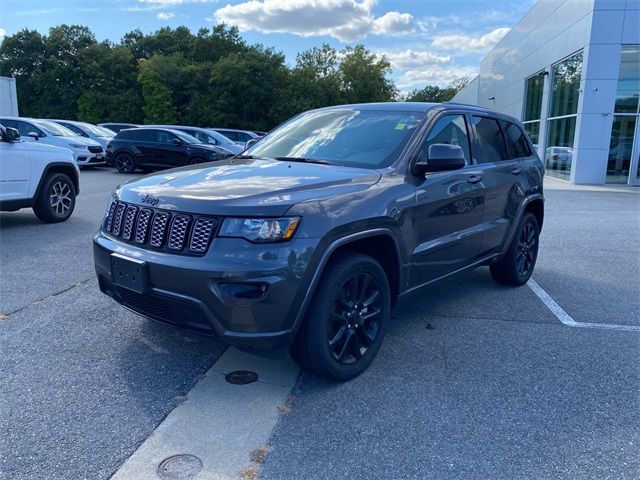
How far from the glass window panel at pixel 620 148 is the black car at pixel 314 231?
15414mm

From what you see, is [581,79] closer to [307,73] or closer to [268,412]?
[268,412]

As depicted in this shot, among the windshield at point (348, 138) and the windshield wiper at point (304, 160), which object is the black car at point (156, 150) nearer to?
the windshield at point (348, 138)

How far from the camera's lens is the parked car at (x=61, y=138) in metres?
15.5

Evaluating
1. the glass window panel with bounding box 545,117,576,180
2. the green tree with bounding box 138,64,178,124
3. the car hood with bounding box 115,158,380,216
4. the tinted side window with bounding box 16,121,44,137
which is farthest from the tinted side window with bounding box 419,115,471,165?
the green tree with bounding box 138,64,178,124

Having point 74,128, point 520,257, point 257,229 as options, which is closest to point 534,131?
point 74,128

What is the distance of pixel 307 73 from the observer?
47.6m

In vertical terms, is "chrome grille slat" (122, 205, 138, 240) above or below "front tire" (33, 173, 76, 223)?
above

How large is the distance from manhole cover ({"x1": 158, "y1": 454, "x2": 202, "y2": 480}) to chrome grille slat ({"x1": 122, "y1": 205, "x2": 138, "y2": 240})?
1401 mm

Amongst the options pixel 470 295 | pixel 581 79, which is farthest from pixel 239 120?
pixel 470 295

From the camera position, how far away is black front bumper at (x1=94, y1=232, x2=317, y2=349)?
110 inches

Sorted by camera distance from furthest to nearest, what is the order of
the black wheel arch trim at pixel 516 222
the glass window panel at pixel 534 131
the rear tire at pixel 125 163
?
the glass window panel at pixel 534 131 → the rear tire at pixel 125 163 → the black wheel arch trim at pixel 516 222

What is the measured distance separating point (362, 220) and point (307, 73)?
46.8m

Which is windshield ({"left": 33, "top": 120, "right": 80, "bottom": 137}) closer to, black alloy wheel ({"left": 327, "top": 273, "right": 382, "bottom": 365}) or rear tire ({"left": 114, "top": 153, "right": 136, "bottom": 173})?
rear tire ({"left": 114, "top": 153, "right": 136, "bottom": 173})

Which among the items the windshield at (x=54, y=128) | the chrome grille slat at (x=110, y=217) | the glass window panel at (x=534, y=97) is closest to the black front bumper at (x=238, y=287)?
the chrome grille slat at (x=110, y=217)
